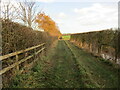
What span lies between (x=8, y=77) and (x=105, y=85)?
3.56 metres

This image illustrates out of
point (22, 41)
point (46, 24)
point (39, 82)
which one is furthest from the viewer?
point (46, 24)

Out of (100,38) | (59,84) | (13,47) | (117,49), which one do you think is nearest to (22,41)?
(13,47)

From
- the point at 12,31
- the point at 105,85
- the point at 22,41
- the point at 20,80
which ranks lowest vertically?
the point at 105,85

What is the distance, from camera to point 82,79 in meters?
Answer: 4.28

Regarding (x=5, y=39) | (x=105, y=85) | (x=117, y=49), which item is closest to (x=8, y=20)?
(x=5, y=39)

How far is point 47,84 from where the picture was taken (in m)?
3.95

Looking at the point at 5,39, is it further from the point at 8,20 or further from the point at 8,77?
the point at 8,77

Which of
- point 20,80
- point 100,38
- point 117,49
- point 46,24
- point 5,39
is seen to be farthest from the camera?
point 46,24

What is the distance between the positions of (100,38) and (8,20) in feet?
26.5

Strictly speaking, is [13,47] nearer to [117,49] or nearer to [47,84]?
[47,84]

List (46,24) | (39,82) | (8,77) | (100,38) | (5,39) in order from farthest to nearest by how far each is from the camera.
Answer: (46,24)
(100,38)
(39,82)
(8,77)
(5,39)

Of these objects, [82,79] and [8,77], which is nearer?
[8,77]

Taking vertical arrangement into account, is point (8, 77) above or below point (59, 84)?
above

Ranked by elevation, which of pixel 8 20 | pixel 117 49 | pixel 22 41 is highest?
pixel 8 20
